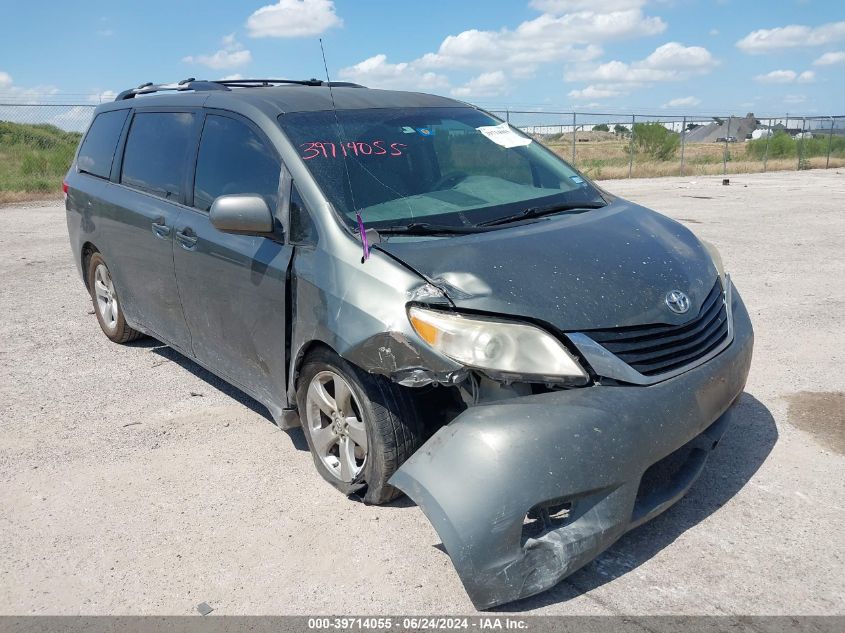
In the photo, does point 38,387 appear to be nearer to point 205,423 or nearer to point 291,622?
point 205,423

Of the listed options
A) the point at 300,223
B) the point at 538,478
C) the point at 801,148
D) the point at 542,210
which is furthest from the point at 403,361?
the point at 801,148

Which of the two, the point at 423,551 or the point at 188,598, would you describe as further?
the point at 423,551

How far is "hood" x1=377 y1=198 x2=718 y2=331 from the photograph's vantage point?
9.53ft

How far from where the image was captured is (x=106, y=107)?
5.90 metres

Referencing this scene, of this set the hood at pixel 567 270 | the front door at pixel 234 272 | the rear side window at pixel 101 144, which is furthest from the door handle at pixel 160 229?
the hood at pixel 567 270

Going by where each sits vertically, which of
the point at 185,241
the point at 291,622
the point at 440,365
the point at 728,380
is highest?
the point at 185,241

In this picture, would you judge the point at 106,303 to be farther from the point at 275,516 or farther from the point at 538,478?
the point at 538,478

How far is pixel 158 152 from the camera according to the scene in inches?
191

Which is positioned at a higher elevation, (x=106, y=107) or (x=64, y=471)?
(x=106, y=107)

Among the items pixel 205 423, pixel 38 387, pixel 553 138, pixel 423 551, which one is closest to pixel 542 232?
pixel 423 551

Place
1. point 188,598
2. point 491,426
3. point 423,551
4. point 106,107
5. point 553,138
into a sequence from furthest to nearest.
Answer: point 553,138
point 106,107
point 423,551
point 188,598
point 491,426

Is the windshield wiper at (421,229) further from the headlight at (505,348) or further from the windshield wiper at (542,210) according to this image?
the headlight at (505,348)

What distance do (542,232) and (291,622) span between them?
6.31 feet

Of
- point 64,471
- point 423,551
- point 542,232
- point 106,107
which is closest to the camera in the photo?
point 423,551
